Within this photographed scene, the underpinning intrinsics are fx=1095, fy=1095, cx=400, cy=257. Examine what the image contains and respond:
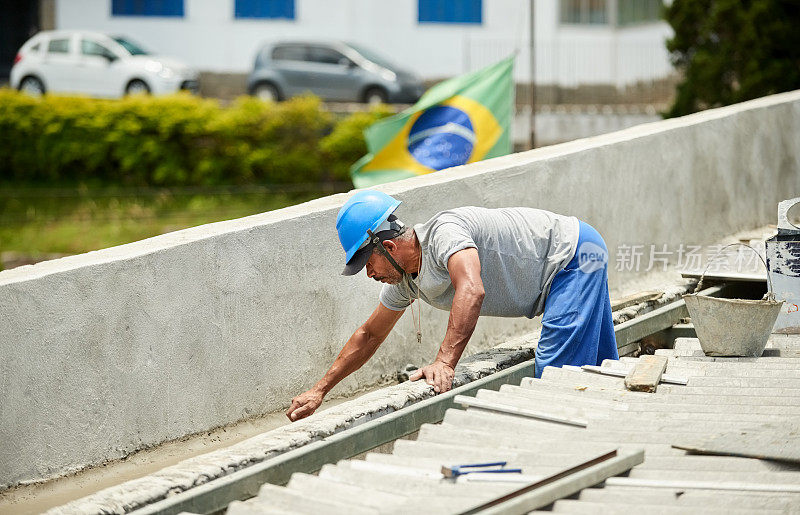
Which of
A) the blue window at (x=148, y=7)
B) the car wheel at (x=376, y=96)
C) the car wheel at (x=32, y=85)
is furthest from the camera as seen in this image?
the blue window at (x=148, y=7)

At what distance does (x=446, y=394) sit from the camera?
15.6 ft

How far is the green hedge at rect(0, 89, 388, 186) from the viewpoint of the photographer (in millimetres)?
20453

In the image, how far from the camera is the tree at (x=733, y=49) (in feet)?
47.8

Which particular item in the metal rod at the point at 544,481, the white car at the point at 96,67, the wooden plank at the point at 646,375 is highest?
the white car at the point at 96,67

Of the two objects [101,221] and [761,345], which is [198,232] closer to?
[761,345]

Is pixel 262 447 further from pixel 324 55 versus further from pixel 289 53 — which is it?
pixel 289 53

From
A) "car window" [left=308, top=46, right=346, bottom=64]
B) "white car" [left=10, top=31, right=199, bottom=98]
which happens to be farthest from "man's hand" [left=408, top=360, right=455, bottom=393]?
"white car" [left=10, top=31, right=199, bottom=98]

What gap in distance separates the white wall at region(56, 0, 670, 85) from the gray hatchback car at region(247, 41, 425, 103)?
1.92 metres

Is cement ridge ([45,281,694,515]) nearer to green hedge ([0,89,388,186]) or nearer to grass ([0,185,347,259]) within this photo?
grass ([0,185,347,259])

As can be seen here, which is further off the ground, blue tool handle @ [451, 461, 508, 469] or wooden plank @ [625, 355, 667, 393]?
wooden plank @ [625, 355, 667, 393]

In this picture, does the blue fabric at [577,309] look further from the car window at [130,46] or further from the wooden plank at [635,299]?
the car window at [130,46]

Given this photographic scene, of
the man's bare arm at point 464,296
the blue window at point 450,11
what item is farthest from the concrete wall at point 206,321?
the blue window at point 450,11

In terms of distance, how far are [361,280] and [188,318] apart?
119 cm

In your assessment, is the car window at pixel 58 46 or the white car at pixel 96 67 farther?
the car window at pixel 58 46
